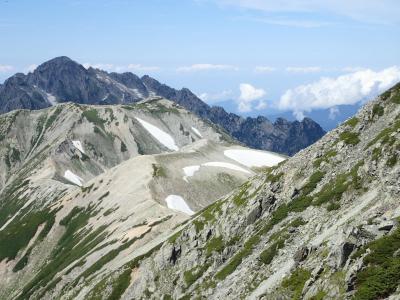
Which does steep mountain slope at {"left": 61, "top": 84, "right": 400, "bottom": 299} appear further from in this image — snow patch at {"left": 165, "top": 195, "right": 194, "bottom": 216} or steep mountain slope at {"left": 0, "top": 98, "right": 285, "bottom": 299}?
snow patch at {"left": 165, "top": 195, "right": 194, "bottom": 216}

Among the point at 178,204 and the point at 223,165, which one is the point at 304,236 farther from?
the point at 223,165

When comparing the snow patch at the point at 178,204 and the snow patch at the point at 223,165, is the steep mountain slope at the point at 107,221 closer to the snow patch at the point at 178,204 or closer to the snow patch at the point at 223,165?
the snow patch at the point at 178,204

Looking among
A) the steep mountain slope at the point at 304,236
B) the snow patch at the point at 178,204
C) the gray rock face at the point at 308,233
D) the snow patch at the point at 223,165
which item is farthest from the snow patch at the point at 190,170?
the gray rock face at the point at 308,233

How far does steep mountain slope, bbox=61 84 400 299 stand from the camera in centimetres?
3412

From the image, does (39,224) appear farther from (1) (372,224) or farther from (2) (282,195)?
(1) (372,224)

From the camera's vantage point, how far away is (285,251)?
48.4 m

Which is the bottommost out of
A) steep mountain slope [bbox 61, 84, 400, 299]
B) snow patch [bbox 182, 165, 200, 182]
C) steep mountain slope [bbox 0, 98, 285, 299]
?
steep mountain slope [bbox 0, 98, 285, 299]

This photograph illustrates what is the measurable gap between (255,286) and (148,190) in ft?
326

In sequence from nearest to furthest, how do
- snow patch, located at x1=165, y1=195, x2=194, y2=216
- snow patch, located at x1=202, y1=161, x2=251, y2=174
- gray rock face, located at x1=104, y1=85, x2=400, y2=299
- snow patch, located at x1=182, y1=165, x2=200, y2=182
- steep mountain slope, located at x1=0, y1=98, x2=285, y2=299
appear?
gray rock face, located at x1=104, y1=85, x2=400, y2=299 → steep mountain slope, located at x1=0, y1=98, x2=285, y2=299 → snow patch, located at x1=165, y1=195, x2=194, y2=216 → snow patch, located at x1=182, y1=165, x2=200, y2=182 → snow patch, located at x1=202, y1=161, x2=251, y2=174

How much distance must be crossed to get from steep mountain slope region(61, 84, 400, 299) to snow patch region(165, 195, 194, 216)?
182ft

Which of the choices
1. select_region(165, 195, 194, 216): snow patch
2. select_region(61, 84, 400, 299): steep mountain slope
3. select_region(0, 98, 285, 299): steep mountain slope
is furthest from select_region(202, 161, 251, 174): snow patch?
select_region(61, 84, 400, 299): steep mountain slope

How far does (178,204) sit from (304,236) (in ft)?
309

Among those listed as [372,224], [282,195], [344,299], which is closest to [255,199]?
[282,195]

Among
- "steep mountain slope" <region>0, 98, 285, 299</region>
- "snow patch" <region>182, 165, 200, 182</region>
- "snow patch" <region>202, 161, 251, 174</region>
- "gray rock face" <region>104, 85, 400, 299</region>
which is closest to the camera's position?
"gray rock face" <region>104, 85, 400, 299</region>
